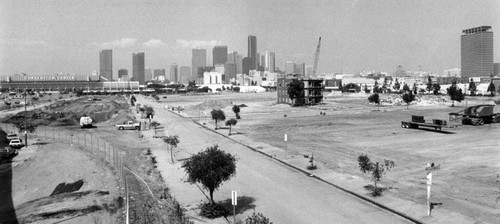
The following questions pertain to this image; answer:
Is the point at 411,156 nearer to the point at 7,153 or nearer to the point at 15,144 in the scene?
the point at 7,153

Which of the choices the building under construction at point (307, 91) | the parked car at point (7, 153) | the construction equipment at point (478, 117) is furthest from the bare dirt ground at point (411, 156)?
the building under construction at point (307, 91)

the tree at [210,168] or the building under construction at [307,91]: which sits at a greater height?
the building under construction at [307,91]

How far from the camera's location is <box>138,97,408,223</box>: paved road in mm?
20578

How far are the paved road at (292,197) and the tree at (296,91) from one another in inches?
3369

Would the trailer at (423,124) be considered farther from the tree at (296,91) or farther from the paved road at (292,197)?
the tree at (296,91)

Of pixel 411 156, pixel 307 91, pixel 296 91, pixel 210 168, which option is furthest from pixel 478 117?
pixel 307 91

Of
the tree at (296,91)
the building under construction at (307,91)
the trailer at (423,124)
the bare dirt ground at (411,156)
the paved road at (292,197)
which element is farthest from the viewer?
the building under construction at (307,91)

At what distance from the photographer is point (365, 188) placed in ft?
84.6

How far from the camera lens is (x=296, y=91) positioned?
4756 inches

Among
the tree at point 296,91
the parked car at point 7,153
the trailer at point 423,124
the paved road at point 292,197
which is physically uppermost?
the tree at point 296,91

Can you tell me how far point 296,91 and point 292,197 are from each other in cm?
9787

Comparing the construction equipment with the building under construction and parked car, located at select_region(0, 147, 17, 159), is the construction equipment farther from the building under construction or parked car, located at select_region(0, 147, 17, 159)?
the building under construction

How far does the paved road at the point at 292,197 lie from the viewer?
20.6 meters

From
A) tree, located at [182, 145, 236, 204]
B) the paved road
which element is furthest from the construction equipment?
tree, located at [182, 145, 236, 204]
